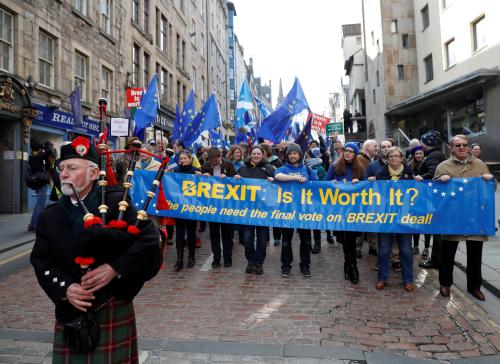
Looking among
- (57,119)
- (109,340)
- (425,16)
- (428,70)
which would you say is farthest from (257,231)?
(425,16)

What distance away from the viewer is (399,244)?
5348 mm

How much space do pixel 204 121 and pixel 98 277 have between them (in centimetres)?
827

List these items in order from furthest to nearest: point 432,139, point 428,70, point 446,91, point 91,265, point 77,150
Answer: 1. point 428,70
2. point 446,91
3. point 432,139
4. point 77,150
5. point 91,265

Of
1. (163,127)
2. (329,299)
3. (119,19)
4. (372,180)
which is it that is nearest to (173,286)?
(329,299)

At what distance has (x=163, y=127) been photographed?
25.3 m

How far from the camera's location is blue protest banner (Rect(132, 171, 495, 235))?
17.2 feet

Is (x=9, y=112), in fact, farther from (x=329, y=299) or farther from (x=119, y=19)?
(x=329, y=299)

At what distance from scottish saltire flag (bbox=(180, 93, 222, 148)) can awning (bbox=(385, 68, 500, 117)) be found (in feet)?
43.4

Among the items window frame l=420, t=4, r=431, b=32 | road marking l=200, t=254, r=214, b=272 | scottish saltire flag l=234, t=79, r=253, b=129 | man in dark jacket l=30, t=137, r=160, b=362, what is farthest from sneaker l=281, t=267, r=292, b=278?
window frame l=420, t=4, r=431, b=32

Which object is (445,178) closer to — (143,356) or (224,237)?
(224,237)

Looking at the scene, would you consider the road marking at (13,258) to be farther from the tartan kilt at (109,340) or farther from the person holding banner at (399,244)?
the person holding banner at (399,244)

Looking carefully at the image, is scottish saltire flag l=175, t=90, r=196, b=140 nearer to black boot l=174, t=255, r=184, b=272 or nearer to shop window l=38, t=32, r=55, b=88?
black boot l=174, t=255, r=184, b=272

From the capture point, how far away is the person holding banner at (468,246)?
489 cm

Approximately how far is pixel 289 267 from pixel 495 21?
17386 millimetres
